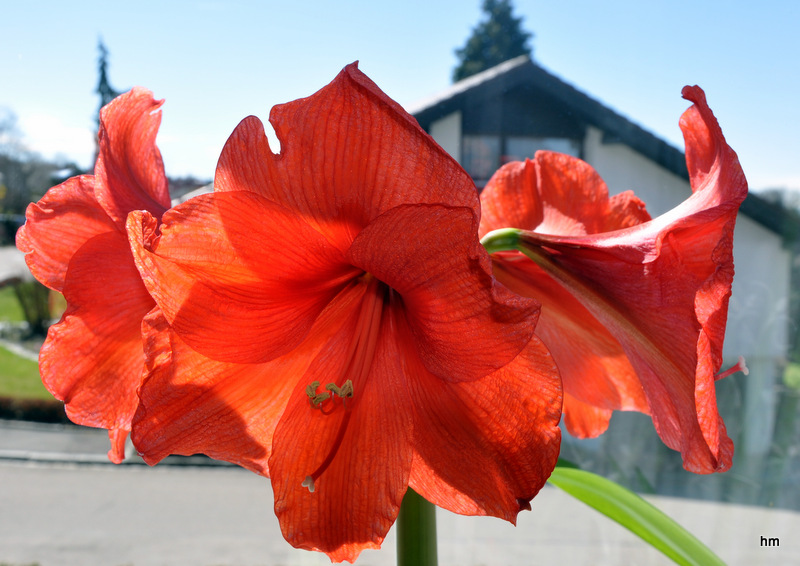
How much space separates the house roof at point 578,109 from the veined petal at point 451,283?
A: 120 cm

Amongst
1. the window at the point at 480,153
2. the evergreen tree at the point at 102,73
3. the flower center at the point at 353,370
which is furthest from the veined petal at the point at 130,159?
the evergreen tree at the point at 102,73

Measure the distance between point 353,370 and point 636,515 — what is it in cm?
23

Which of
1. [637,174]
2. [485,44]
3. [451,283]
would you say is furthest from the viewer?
[485,44]

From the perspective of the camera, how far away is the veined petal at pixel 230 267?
227mm

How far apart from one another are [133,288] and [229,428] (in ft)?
0.35

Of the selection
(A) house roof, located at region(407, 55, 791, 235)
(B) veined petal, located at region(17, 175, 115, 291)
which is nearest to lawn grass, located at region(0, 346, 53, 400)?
(A) house roof, located at region(407, 55, 791, 235)

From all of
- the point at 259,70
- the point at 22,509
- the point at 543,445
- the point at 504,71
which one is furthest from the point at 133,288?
the point at 22,509

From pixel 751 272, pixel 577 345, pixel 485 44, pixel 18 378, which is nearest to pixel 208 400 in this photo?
pixel 577 345

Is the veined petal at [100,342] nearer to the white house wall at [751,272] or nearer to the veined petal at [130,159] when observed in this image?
the veined petal at [130,159]

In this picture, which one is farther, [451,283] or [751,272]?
[751,272]

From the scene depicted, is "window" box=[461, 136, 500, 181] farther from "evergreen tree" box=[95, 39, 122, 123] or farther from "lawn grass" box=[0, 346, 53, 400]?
"lawn grass" box=[0, 346, 53, 400]

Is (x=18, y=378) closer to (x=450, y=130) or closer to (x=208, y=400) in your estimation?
(x=450, y=130)

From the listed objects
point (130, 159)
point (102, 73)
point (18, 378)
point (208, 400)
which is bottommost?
point (18, 378)

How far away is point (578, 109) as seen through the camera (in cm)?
157
